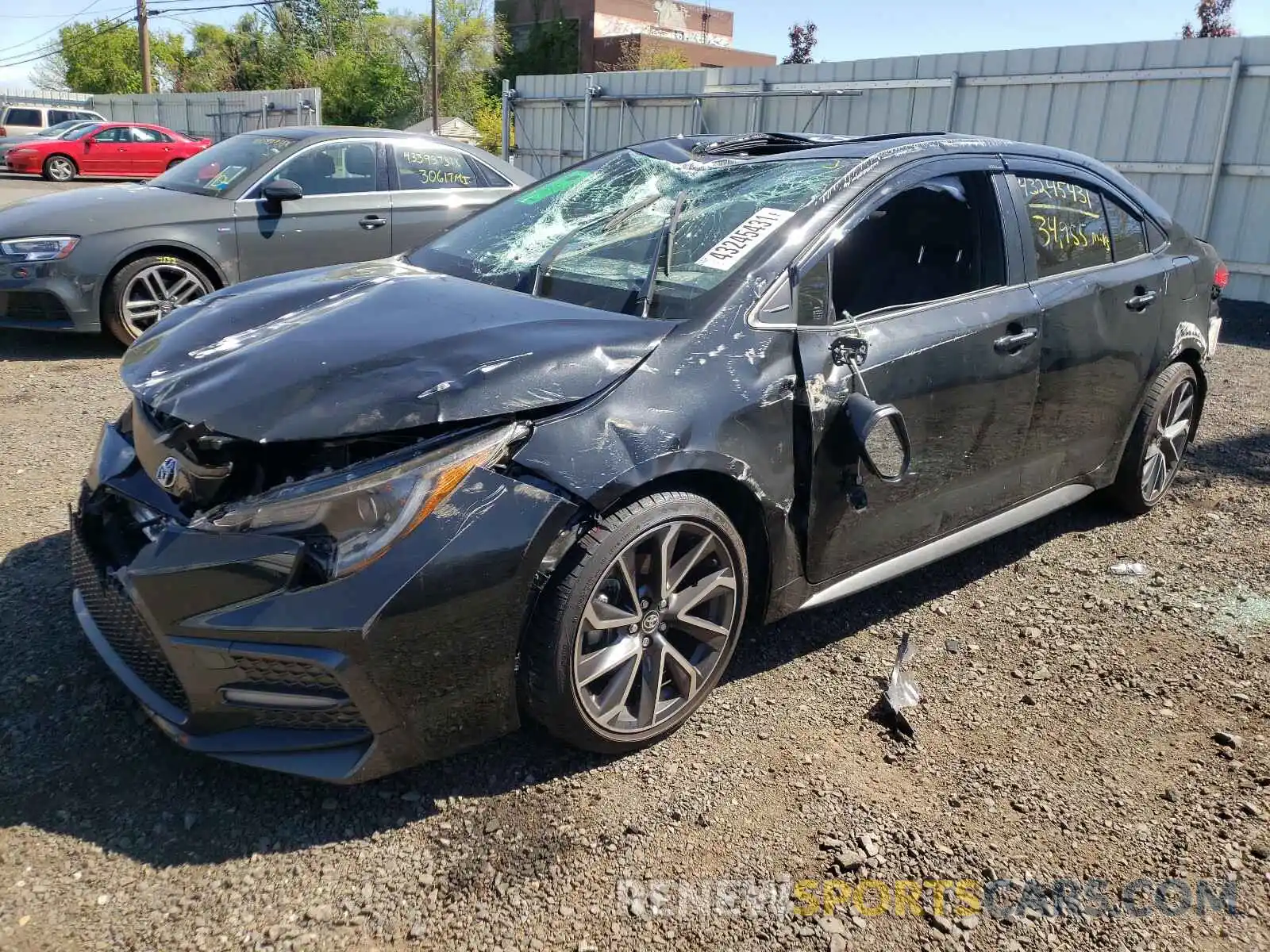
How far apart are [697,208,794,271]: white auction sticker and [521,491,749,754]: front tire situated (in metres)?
0.79

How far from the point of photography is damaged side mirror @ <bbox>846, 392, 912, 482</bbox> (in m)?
2.88

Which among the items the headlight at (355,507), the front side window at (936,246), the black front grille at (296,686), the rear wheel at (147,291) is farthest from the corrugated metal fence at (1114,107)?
the black front grille at (296,686)

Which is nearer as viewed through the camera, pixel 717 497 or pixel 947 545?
pixel 717 497

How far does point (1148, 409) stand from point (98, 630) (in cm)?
417

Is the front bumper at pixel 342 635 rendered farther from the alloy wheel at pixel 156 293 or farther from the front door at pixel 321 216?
the front door at pixel 321 216

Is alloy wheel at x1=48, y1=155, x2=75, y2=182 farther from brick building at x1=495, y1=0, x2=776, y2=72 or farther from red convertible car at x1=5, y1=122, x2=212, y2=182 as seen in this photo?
brick building at x1=495, y1=0, x2=776, y2=72

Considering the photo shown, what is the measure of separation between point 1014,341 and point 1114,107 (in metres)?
9.93

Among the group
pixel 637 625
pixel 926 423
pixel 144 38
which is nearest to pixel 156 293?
pixel 637 625

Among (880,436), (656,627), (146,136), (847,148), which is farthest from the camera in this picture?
(146,136)

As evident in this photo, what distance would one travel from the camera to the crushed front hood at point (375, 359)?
7.72 ft

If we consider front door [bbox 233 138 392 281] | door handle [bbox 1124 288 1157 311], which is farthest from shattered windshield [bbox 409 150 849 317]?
front door [bbox 233 138 392 281]

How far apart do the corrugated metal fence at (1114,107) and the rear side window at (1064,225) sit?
649 centimetres

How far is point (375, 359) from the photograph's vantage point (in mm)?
2510

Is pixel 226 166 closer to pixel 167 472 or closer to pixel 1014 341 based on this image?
pixel 167 472
